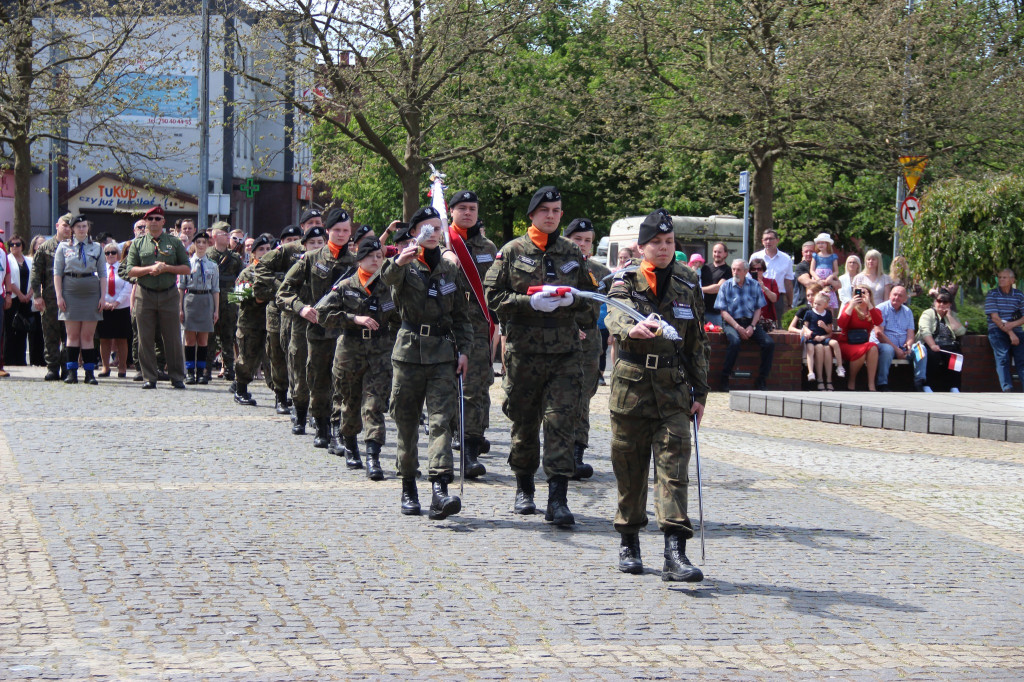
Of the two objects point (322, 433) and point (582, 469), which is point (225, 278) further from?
point (582, 469)

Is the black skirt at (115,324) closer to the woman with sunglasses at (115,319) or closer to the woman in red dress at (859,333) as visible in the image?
the woman with sunglasses at (115,319)

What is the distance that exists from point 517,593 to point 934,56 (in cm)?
2061

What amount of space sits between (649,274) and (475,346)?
336 cm

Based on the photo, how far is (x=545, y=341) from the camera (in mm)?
8242

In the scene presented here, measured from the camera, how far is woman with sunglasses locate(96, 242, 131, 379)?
58.0 feet

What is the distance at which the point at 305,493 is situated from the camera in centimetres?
911

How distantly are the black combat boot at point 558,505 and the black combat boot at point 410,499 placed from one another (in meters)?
0.80

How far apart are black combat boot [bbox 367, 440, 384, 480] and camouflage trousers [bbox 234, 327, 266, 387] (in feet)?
16.5

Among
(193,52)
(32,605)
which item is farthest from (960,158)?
(32,605)

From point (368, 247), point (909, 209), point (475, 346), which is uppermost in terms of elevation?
point (909, 209)

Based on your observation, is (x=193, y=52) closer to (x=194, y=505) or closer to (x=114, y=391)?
(x=114, y=391)

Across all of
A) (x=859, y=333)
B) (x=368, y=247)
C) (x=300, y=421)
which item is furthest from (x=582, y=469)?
(x=859, y=333)

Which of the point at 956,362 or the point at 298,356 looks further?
the point at 956,362

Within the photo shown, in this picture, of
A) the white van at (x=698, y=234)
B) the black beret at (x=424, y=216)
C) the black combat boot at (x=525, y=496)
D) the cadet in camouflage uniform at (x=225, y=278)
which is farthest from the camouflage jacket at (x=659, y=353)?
the white van at (x=698, y=234)
